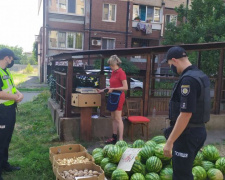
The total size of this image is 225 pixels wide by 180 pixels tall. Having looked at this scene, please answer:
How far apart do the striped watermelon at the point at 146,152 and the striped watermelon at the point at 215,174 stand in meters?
0.93

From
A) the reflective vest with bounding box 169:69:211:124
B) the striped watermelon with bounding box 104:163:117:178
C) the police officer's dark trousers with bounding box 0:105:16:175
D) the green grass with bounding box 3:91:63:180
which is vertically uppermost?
the reflective vest with bounding box 169:69:211:124

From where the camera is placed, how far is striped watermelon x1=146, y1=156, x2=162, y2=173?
3670mm

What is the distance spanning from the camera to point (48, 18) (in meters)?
21.3

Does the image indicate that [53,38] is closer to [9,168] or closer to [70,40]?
[70,40]

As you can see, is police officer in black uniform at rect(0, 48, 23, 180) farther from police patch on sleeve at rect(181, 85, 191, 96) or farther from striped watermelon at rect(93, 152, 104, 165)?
police patch on sleeve at rect(181, 85, 191, 96)

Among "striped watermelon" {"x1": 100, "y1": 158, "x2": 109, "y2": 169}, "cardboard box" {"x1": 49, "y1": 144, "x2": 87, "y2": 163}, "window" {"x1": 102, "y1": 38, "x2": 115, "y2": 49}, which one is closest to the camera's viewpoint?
"striped watermelon" {"x1": 100, "y1": 158, "x2": 109, "y2": 169}

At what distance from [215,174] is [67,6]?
838 inches

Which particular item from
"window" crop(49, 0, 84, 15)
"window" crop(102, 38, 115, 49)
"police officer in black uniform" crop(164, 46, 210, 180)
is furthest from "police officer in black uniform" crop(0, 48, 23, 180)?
"window" crop(102, 38, 115, 49)

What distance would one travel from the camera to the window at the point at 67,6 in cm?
2166

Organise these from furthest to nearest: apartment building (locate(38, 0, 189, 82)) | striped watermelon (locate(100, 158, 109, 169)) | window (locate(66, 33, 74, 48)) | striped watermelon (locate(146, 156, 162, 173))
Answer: window (locate(66, 33, 74, 48)) → apartment building (locate(38, 0, 189, 82)) → striped watermelon (locate(100, 158, 109, 169)) → striped watermelon (locate(146, 156, 162, 173))

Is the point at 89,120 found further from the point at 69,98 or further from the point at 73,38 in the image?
the point at 73,38

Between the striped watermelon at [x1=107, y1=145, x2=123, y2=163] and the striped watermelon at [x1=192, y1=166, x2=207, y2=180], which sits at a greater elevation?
the striped watermelon at [x1=107, y1=145, x2=123, y2=163]

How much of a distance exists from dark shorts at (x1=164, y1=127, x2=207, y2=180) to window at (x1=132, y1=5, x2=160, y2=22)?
76.4 feet

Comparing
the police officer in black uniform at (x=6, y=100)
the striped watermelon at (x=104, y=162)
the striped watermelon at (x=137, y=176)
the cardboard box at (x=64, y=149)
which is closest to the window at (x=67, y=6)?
the police officer in black uniform at (x=6, y=100)
